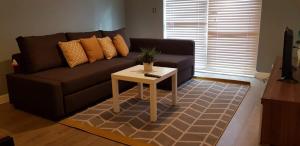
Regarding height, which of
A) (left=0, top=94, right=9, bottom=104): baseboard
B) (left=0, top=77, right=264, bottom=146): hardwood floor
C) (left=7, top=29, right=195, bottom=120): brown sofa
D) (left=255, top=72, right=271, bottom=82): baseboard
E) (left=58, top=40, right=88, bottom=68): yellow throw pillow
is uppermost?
(left=58, top=40, right=88, bottom=68): yellow throw pillow

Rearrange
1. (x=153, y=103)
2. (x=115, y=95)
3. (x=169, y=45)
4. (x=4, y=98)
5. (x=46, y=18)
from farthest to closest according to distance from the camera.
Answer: (x=169, y=45), (x=46, y=18), (x=4, y=98), (x=115, y=95), (x=153, y=103)

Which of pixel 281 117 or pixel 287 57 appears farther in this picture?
pixel 287 57

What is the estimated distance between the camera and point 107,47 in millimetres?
4277

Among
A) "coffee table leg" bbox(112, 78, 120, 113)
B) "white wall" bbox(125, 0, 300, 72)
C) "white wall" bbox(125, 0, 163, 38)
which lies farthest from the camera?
"white wall" bbox(125, 0, 163, 38)

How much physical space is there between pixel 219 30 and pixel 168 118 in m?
2.55

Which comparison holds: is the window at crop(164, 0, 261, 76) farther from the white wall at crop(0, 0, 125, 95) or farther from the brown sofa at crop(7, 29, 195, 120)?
the white wall at crop(0, 0, 125, 95)

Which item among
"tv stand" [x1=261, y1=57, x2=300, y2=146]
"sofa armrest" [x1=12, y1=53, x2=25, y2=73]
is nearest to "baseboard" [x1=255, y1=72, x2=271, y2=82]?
"tv stand" [x1=261, y1=57, x2=300, y2=146]

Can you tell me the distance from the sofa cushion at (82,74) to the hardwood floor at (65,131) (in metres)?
0.47

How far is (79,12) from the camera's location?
15.5 feet

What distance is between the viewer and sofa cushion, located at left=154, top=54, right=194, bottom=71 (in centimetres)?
400

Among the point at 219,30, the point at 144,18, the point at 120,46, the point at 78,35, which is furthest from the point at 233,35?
the point at 78,35

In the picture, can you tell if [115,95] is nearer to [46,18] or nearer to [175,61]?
[175,61]

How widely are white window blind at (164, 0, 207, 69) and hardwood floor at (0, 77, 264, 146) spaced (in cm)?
205

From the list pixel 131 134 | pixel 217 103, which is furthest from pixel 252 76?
pixel 131 134
